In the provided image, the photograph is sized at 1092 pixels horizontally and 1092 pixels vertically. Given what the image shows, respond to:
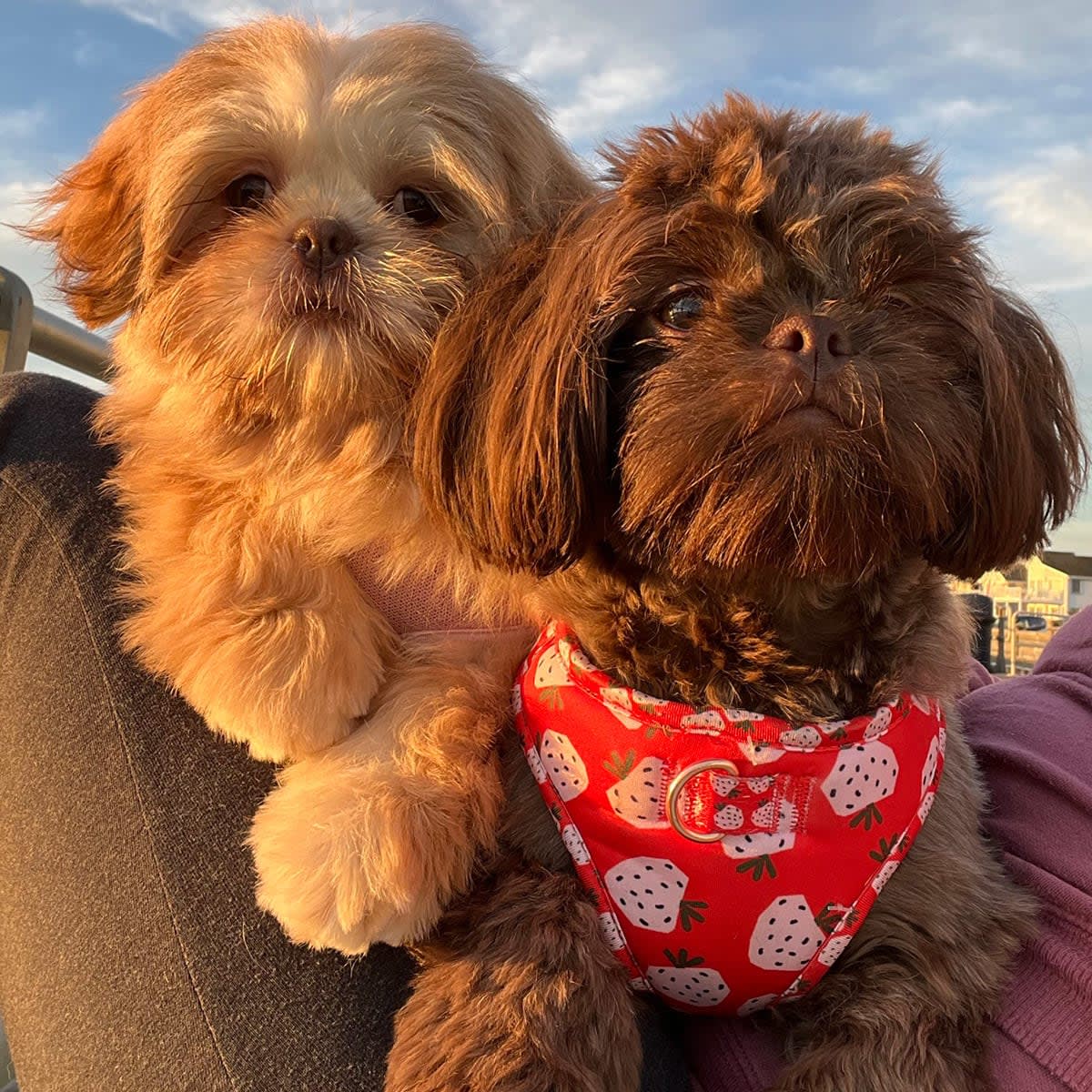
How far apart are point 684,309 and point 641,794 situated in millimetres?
597

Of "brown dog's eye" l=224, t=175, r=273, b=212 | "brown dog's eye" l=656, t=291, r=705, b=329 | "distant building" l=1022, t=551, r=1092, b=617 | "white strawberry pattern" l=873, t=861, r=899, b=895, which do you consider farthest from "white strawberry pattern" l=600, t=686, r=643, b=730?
"brown dog's eye" l=224, t=175, r=273, b=212

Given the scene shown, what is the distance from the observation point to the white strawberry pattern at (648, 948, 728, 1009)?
4.18 feet

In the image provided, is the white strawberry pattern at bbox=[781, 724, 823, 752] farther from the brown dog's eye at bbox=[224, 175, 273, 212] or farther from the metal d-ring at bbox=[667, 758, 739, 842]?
the brown dog's eye at bbox=[224, 175, 273, 212]

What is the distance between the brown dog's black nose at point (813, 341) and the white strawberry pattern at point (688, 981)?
0.74m

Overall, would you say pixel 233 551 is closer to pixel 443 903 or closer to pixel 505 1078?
pixel 443 903

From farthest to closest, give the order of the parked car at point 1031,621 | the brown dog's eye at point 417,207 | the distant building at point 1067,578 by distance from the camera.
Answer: the parked car at point 1031,621, the distant building at point 1067,578, the brown dog's eye at point 417,207

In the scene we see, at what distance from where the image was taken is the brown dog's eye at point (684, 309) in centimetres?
113

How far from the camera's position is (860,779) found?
1.28m

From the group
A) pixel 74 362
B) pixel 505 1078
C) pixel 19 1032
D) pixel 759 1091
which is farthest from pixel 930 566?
pixel 74 362

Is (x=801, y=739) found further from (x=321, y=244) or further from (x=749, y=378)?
(x=321, y=244)

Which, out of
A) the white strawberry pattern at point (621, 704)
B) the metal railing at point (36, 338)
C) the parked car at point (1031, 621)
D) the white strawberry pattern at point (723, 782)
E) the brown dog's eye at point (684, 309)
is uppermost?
the brown dog's eye at point (684, 309)

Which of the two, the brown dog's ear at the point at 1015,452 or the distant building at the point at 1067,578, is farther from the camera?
the distant building at the point at 1067,578

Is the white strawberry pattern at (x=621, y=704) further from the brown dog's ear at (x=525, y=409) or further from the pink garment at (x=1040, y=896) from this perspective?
the pink garment at (x=1040, y=896)

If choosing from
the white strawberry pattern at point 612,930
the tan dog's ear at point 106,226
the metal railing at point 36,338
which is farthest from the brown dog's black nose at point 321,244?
the white strawberry pattern at point 612,930
